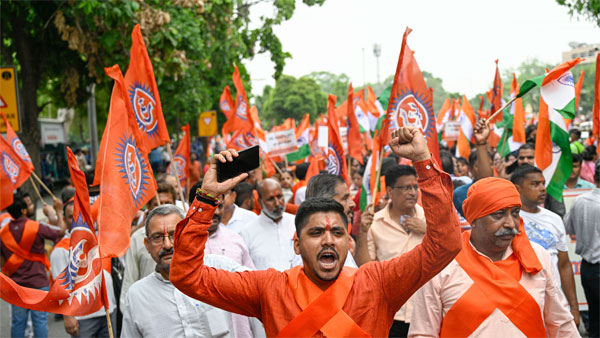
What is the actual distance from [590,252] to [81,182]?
175 inches

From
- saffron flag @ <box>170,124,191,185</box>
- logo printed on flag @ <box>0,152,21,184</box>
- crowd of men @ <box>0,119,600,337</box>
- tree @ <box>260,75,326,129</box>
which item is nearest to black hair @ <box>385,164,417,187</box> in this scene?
crowd of men @ <box>0,119,600,337</box>

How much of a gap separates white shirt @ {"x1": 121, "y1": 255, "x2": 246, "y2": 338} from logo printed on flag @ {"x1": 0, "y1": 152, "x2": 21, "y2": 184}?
389 centimetres

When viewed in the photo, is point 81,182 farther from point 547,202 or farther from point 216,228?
point 547,202

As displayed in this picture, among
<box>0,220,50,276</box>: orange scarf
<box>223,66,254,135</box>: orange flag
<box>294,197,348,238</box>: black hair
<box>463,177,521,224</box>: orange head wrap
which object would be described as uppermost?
<box>223,66,254,135</box>: orange flag

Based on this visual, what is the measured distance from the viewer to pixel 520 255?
137 inches

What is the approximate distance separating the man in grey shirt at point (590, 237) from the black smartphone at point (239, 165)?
13.4 feet

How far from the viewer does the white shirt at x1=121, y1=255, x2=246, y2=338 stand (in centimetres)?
374

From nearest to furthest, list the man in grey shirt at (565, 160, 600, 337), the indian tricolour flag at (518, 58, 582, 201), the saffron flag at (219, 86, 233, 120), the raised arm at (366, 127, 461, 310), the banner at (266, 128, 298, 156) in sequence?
the raised arm at (366, 127, 461, 310)
the man in grey shirt at (565, 160, 600, 337)
the indian tricolour flag at (518, 58, 582, 201)
the banner at (266, 128, 298, 156)
the saffron flag at (219, 86, 233, 120)

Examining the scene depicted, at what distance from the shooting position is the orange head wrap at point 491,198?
3561 millimetres

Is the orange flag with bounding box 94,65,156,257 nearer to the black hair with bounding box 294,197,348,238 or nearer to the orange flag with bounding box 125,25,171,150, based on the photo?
the orange flag with bounding box 125,25,171,150

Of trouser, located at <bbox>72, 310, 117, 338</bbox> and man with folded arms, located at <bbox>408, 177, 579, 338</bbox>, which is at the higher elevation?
man with folded arms, located at <bbox>408, 177, 579, 338</bbox>

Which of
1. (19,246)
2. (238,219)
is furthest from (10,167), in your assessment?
(238,219)

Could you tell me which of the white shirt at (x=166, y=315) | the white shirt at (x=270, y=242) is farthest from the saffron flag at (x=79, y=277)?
the white shirt at (x=270, y=242)

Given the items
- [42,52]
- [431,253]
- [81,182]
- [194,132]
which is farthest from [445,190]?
[194,132]
